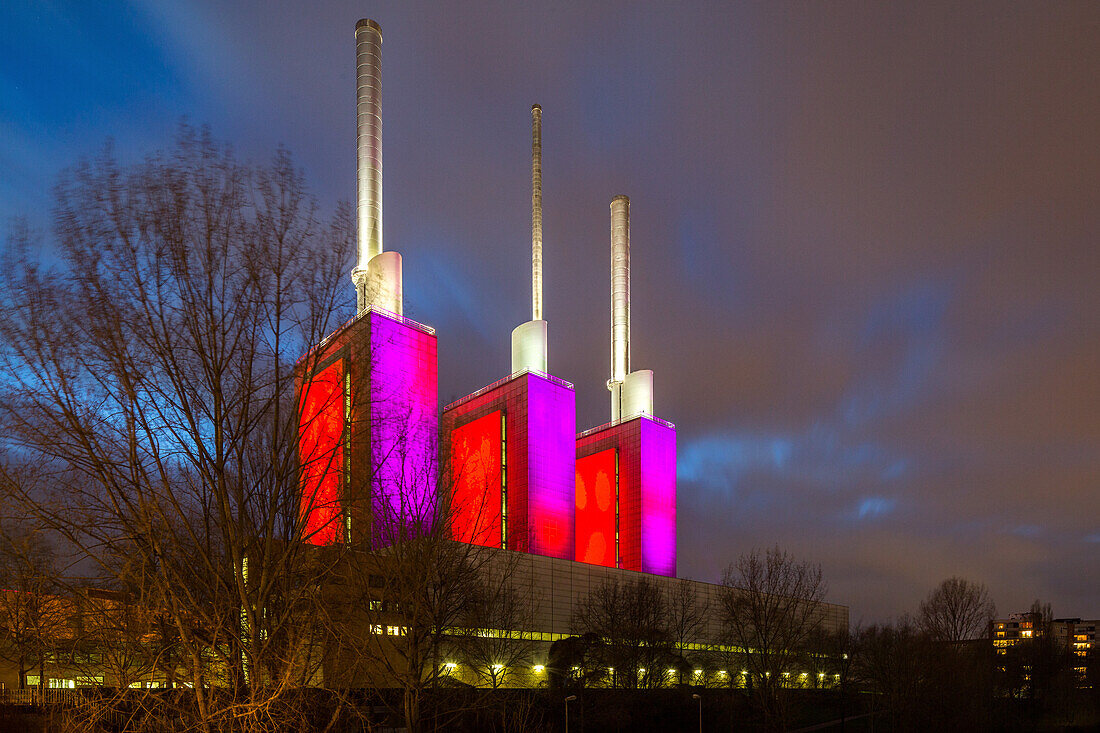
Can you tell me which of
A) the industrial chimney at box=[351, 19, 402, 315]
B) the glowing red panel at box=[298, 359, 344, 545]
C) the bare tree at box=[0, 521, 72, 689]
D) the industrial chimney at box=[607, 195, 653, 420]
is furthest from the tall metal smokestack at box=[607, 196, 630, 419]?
the glowing red panel at box=[298, 359, 344, 545]

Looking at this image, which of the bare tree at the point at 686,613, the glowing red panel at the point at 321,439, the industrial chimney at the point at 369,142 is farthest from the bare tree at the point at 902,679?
the glowing red panel at the point at 321,439

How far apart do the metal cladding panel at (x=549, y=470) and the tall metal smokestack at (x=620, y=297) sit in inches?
796

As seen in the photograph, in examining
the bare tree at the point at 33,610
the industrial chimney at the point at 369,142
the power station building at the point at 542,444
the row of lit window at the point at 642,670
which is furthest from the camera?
the industrial chimney at the point at 369,142

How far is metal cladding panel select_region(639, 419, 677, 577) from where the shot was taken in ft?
353

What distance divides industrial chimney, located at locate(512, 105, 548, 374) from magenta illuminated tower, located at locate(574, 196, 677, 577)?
16.0 m

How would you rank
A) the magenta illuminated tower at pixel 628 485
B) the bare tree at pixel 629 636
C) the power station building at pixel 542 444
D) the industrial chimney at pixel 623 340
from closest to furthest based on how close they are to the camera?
1. the bare tree at pixel 629 636
2. the power station building at pixel 542 444
3. the magenta illuminated tower at pixel 628 485
4. the industrial chimney at pixel 623 340

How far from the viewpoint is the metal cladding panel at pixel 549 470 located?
9400cm

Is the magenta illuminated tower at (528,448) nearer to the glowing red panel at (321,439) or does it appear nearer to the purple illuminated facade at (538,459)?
the purple illuminated facade at (538,459)

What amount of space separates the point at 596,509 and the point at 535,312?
26.5 meters

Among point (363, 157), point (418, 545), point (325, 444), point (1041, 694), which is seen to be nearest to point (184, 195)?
point (325, 444)

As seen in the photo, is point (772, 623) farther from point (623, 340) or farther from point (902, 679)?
point (623, 340)

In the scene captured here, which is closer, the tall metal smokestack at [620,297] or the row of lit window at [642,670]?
the row of lit window at [642,670]

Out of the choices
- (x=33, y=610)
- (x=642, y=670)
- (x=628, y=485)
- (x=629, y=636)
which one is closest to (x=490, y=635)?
(x=629, y=636)

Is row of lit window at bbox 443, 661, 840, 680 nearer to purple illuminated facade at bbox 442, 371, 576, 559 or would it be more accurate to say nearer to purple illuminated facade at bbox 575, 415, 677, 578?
purple illuminated facade at bbox 442, 371, 576, 559
